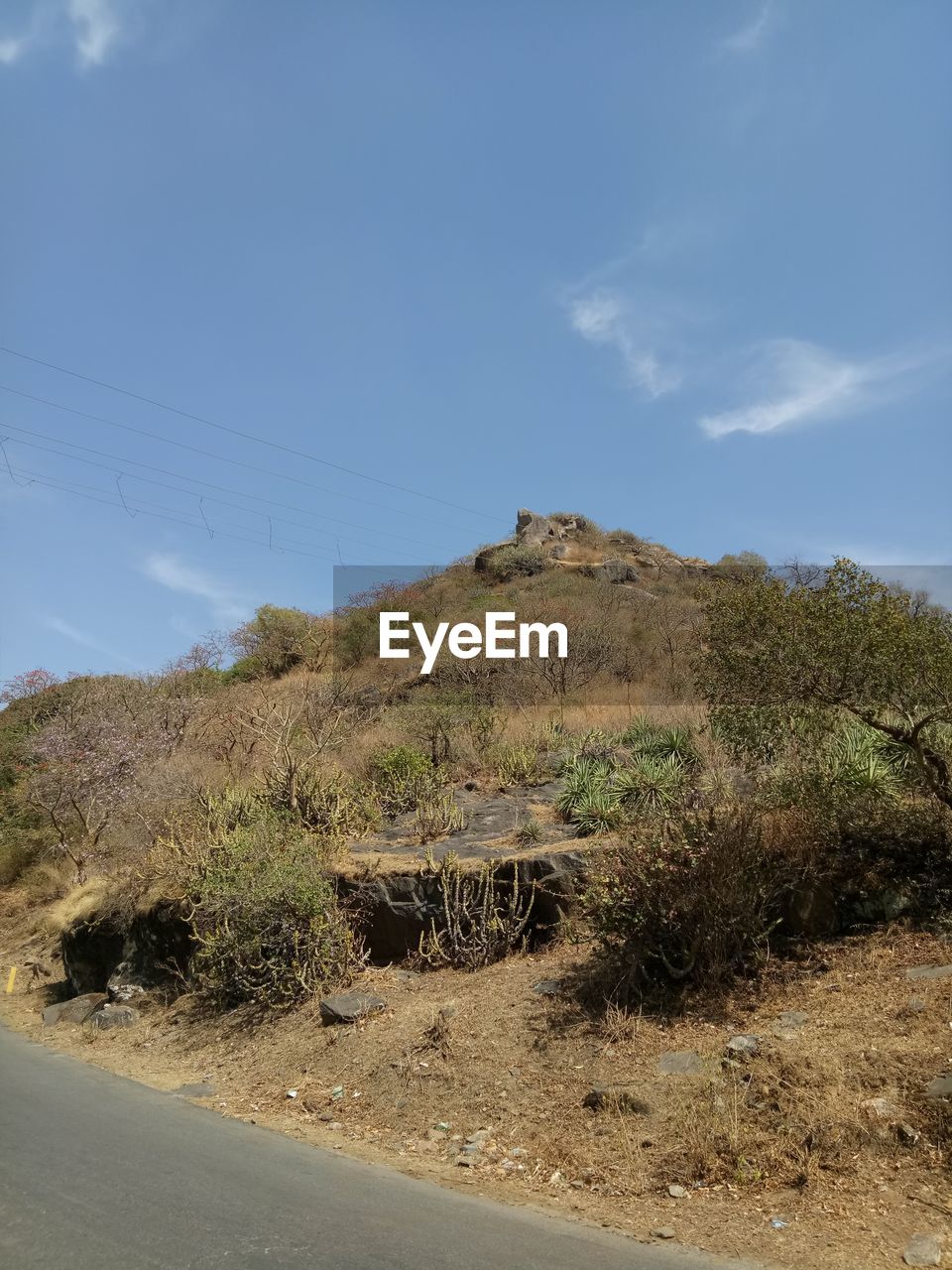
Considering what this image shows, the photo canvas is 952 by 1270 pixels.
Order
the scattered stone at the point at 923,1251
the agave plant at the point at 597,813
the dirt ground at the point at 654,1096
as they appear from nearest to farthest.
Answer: the scattered stone at the point at 923,1251 < the dirt ground at the point at 654,1096 < the agave plant at the point at 597,813

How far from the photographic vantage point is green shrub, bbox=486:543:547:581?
5478cm

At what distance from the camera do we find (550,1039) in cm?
716

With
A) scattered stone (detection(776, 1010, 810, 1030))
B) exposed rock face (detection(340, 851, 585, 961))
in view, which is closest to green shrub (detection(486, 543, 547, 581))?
exposed rock face (detection(340, 851, 585, 961))

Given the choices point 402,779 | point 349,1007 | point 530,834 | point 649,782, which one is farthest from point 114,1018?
point 649,782

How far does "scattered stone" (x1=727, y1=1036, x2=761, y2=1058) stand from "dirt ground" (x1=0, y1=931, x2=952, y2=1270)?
0.23ft

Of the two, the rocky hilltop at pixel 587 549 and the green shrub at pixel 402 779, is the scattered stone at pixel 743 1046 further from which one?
the rocky hilltop at pixel 587 549

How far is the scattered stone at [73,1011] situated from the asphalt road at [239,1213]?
6439 millimetres

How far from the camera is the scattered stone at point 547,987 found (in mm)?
7965

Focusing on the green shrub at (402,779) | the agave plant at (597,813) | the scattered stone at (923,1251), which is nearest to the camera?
the scattered stone at (923,1251)

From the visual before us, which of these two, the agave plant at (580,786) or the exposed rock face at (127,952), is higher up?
the agave plant at (580,786)

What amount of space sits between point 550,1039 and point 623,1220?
8.12ft

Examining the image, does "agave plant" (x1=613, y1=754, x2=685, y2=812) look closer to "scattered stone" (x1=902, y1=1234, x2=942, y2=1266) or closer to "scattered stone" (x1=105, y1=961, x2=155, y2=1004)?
"scattered stone" (x1=902, y1=1234, x2=942, y2=1266)

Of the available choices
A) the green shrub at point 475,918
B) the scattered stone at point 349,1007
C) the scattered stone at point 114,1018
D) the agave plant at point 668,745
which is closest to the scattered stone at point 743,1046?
the green shrub at point 475,918

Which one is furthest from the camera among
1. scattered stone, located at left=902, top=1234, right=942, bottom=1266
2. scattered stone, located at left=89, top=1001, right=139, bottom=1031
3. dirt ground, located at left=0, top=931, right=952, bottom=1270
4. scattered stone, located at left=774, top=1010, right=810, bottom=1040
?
scattered stone, located at left=89, top=1001, right=139, bottom=1031
